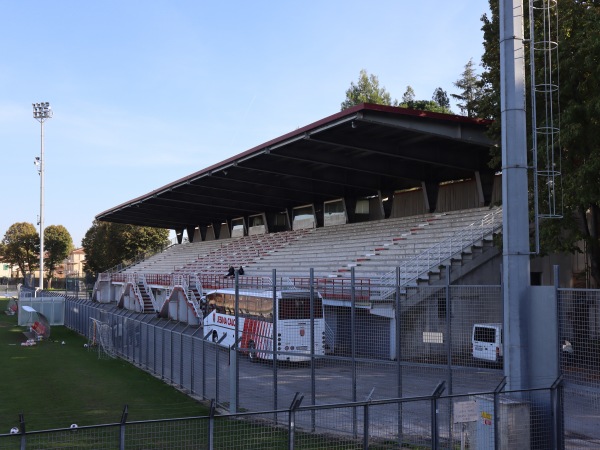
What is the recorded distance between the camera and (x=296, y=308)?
1652cm

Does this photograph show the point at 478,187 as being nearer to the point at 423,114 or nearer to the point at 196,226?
the point at 423,114

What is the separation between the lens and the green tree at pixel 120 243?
3295 inches

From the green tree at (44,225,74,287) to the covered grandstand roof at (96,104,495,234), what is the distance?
56407 mm

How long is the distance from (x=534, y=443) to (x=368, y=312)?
5.52m

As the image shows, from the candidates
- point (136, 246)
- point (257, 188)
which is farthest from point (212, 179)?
point (136, 246)

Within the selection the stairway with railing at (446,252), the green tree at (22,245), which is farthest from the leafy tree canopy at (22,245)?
the stairway with railing at (446,252)

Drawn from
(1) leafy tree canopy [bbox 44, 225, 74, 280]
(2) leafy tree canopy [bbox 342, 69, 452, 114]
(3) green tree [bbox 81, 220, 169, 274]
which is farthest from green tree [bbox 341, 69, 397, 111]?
(1) leafy tree canopy [bbox 44, 225, 74, 280]

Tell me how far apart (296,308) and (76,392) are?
6076mm

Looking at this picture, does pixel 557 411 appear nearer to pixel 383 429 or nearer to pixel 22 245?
pixel 383 429

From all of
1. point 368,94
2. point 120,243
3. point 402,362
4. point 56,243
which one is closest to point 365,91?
point 368,94

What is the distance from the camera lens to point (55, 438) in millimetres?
11117

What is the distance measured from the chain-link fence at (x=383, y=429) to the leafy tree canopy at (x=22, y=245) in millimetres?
95956

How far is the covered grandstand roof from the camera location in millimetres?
23758

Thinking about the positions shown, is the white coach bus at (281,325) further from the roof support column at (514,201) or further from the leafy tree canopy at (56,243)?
the leafy tree canopy at (56,243)
